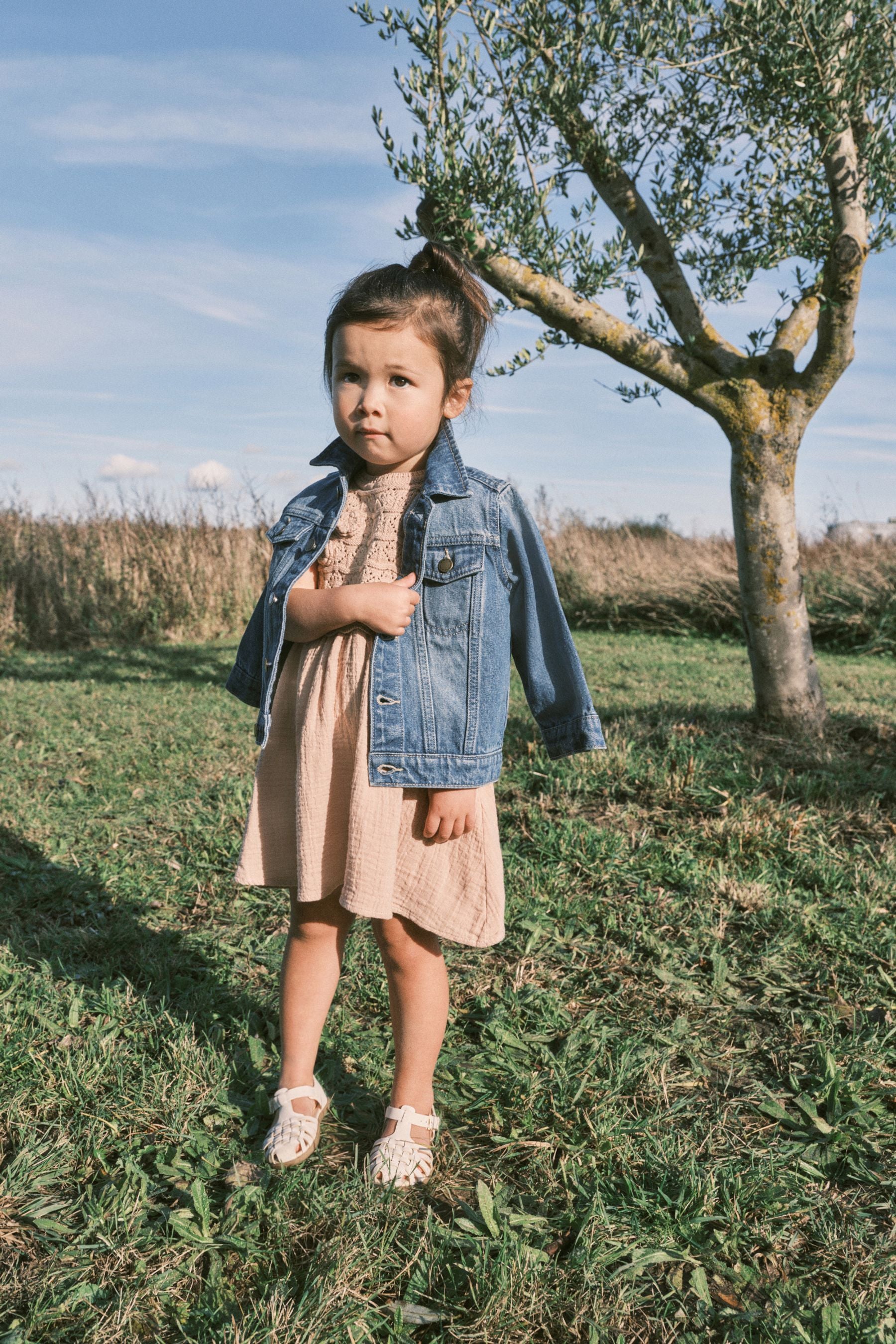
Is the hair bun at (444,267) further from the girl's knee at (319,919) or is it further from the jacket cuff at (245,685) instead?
the girl's knee at (319,919)

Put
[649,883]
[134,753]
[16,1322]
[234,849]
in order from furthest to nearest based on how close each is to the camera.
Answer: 1. [134,753]
2. [234,849]
3. [649,883]
4. [16,1322]

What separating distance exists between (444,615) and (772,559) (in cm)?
348

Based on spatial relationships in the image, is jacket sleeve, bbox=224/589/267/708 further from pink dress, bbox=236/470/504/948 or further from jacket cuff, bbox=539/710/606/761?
jacket cuff, bbox=539/710/606/761

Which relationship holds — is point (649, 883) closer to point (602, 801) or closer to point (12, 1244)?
point (602, 801)

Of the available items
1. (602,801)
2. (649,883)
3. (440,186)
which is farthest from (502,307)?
(649,883)

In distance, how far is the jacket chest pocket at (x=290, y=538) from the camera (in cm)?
214

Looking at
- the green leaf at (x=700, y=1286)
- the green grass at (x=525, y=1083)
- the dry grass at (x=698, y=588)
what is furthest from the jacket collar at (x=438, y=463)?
the dry grass at (x=698, y=588)

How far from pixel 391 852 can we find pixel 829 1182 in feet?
4.54

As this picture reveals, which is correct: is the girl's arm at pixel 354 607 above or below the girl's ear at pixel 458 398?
below

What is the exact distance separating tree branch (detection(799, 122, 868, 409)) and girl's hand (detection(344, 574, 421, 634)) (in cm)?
396

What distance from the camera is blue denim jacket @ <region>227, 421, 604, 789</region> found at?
6.70 feet

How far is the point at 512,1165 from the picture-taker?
7.33 ft

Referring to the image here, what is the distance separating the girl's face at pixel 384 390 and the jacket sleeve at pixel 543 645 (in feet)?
0.91

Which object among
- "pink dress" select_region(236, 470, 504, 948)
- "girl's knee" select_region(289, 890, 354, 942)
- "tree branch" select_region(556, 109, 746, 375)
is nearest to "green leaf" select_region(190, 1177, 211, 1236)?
"girl's knee" select_region(289, 890, 354, 942)
